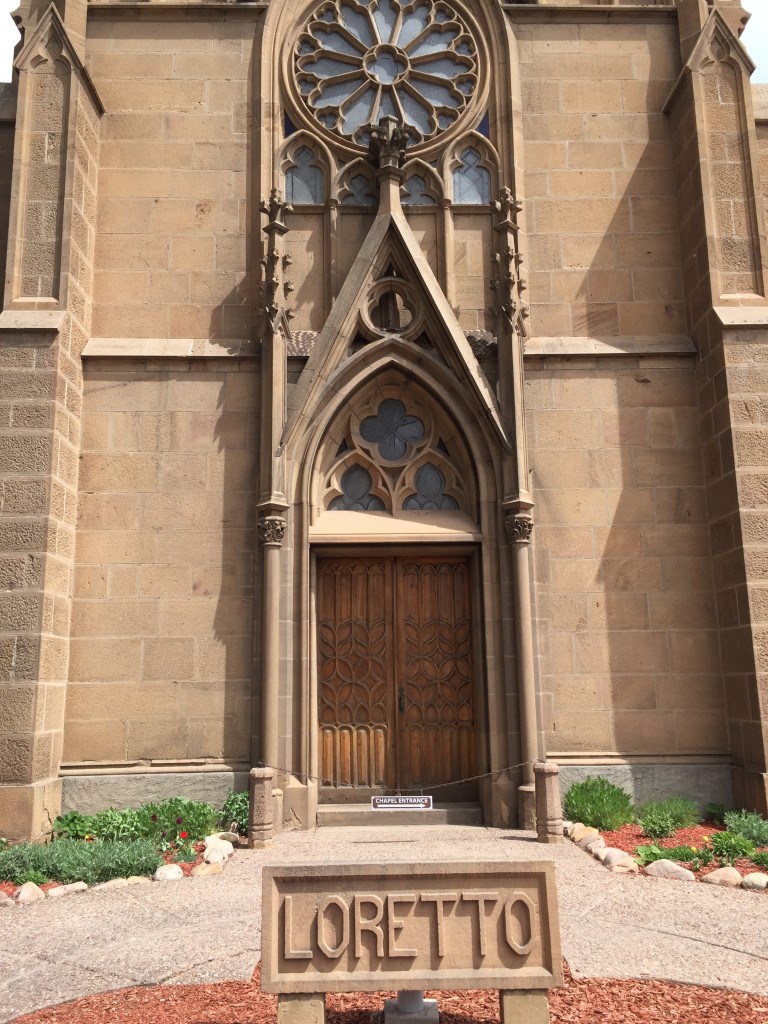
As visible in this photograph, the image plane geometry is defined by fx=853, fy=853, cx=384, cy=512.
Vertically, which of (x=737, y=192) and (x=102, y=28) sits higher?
(x=102, y=28)

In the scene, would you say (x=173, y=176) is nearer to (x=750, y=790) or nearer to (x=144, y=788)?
(x=144, y=788)

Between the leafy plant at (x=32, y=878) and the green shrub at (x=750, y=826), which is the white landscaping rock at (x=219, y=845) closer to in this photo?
the leafy plant at (x=32, y=878)

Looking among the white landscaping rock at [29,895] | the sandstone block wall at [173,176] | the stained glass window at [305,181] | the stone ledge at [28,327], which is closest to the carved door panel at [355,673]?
the sandstone block wall at [173,176]

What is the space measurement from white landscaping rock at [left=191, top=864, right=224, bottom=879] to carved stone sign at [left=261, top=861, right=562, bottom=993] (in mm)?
3633

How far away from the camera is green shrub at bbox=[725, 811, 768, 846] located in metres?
8.05

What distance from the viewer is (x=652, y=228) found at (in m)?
10.9

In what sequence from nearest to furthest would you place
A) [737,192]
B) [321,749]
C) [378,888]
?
[378,888] → [321,749] → [737,192]

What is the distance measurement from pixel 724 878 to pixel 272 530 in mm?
5486

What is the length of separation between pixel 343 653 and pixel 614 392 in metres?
4.54

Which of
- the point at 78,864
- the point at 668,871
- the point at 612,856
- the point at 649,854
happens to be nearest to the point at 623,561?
the point at 649,854

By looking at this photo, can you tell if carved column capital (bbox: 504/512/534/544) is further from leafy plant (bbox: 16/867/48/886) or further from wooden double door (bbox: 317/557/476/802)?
leafy plant (bbox: 16/867/48/886)

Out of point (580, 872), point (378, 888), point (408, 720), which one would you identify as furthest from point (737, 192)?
point (378, 888)

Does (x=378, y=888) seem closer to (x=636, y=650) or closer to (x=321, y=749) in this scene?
(x=321, y=749)

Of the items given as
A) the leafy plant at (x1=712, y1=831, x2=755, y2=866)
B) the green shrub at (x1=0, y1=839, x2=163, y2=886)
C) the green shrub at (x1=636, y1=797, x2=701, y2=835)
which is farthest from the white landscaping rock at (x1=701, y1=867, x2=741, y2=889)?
the green shrub at (x1=0, y1=839, x2=163, y2=886)
